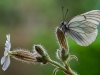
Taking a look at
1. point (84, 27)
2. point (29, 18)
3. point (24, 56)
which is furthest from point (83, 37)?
point (29, 18)

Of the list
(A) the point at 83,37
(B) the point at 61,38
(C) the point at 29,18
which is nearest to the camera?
(B) the point at 61,38

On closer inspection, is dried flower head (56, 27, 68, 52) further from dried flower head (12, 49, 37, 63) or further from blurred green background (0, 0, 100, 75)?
blurred green background (0, 0, 100, 75)

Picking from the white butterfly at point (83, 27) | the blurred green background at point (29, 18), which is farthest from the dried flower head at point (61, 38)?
the blurred green background at point (29, 18)

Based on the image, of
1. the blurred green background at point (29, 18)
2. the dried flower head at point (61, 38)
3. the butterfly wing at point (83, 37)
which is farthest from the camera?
the blurred green background at point (29, 18)

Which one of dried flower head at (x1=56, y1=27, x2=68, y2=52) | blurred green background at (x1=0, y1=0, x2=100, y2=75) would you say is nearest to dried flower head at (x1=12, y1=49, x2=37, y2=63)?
dried flower head at (x1=56, y1=27, x2=68, y2=52)

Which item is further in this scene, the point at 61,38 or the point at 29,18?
the point at 29,18

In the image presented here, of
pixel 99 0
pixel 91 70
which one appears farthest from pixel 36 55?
pixel 99 0

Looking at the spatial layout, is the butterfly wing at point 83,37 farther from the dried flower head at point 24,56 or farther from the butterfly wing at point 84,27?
the dried flower head at point 24,56

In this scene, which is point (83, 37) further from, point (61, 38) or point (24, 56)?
point (24, 56)
